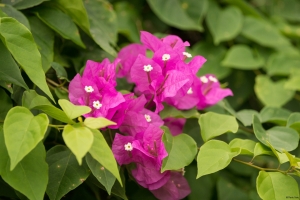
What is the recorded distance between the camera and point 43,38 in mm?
977

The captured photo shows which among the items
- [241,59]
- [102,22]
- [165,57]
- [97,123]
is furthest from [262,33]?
[97,123]

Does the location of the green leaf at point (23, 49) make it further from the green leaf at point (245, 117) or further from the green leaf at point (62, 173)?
the green leaf at point (245, 117)

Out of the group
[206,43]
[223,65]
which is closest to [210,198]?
[223,65]

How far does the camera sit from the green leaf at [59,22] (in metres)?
0.98

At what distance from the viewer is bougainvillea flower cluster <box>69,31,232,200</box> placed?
2.65ft

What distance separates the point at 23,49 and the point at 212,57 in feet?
2.82

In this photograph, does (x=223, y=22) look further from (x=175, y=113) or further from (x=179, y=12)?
(x=175, y=113)

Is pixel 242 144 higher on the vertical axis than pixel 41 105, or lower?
lower

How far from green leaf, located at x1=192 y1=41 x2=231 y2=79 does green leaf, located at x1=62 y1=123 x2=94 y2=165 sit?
816 millimetres

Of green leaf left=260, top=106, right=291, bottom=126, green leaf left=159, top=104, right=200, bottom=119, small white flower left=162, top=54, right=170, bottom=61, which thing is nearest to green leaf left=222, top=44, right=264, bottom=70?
green leaf left=260, top=106, right=291, bottom=126

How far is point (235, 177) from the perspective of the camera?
1292 mm

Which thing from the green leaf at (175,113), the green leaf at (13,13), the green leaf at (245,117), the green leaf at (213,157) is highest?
the green leaf at (13,13)

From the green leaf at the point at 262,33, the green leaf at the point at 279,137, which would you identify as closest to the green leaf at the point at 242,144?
the green leaf at the point at 279,137

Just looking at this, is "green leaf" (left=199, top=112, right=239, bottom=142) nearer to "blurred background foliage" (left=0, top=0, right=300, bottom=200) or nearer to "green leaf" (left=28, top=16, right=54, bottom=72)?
"blurred background foliage" (left=0, top=0, right=300, bottom=200)
